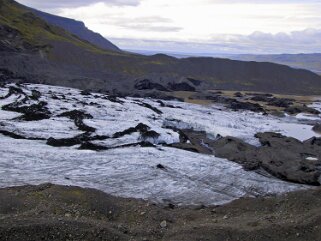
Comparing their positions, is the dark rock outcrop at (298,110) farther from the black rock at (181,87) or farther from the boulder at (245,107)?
the black rock at (181,87)

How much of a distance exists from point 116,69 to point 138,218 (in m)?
55.0

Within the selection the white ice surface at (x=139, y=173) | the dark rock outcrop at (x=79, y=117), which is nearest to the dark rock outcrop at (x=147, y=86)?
the dark rock outcrop at (x=79, y=117)

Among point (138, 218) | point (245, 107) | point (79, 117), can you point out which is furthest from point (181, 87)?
point (138, 218)

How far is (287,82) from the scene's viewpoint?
71.2 metres

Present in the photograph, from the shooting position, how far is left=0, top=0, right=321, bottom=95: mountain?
53594 millimetres

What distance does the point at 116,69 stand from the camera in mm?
65062

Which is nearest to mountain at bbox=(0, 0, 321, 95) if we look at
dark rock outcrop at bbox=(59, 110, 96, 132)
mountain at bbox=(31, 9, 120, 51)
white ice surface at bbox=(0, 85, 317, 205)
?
dark rock outcrop at bbox=(59, 110, 96, 132)

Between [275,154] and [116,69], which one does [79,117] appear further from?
[116,69]

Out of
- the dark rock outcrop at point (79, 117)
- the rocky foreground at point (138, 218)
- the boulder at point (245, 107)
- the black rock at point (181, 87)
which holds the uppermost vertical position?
the rocky foreground at point (138, 218)

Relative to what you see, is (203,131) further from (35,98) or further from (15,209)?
(15,209)

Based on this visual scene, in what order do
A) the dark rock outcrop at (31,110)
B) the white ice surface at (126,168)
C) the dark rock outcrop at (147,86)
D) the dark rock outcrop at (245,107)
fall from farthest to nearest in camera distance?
the dark rock outcrop at (147,86)
the dark rock outcrop at (245,107)
the dark rock outcrop at (31,110)
the white ice surface at (126,168)

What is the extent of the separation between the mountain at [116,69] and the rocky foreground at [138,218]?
35.8 metres

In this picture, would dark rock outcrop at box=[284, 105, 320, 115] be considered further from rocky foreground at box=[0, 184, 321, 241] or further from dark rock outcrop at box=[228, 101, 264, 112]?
rocky foreground at box=[0, 184, 321, 241]

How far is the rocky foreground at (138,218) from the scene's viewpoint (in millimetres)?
9484
